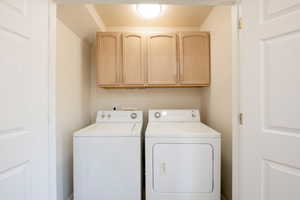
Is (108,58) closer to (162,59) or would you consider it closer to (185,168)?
(162,59)

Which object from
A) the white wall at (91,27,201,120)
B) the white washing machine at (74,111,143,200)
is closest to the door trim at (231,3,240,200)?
the white washing machine at (74,111,143,200)

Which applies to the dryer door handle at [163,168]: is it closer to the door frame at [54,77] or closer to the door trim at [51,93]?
the door frame at [54,77]

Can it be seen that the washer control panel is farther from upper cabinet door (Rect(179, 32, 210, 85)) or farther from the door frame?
the door frame

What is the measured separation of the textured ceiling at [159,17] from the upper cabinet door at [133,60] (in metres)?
0.32

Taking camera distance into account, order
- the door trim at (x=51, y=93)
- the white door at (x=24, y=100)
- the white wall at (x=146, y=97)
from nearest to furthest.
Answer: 1. the white door at (x=24, y=100)
2. the door trim at (x=51, y=93)
3. the white wall at (x=146, y=97)

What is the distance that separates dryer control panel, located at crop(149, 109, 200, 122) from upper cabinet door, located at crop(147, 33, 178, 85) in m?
0.44

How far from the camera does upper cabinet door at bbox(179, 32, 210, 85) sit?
2357 millimetres

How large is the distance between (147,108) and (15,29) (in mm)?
2071

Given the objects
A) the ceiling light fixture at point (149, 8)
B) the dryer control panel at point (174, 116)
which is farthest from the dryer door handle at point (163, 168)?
the ceiling light fixture at point (149, 8)

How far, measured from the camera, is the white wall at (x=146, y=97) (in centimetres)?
276

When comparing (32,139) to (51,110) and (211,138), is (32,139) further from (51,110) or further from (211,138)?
(211,138)

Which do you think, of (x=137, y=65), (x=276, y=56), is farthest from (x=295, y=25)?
(x=137, y=65)

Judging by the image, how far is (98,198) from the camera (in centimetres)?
173

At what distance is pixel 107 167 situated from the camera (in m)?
1.72
